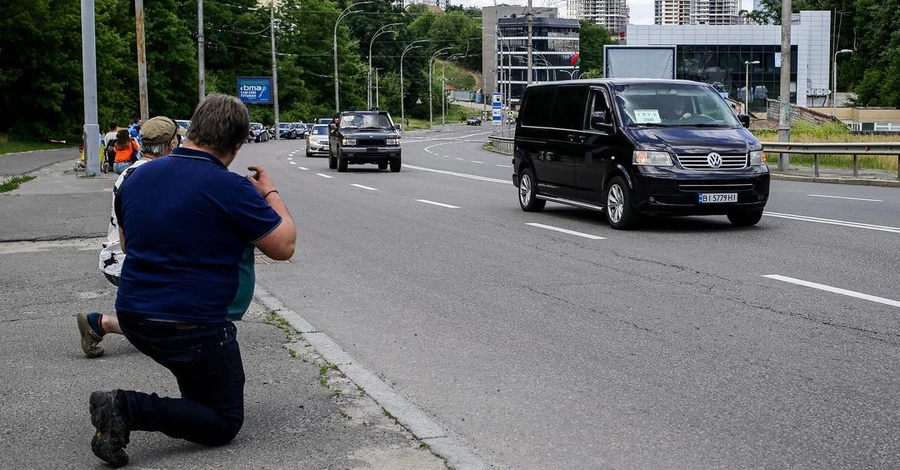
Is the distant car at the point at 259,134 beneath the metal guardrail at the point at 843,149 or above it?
beneath

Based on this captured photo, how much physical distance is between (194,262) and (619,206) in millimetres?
10588

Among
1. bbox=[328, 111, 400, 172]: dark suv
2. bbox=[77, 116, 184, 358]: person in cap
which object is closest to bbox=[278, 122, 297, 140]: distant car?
bbox=[328, 111, 400, 172]: dark suv

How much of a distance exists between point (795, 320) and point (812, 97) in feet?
379

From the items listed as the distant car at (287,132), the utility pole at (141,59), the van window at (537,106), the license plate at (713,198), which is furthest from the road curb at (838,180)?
the distant car at (287,132)

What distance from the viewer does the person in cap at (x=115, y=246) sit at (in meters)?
7.05

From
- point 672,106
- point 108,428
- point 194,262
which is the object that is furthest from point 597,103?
point 108,428

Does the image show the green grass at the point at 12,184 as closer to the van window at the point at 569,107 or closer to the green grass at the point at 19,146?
the van window at the point at 569,107

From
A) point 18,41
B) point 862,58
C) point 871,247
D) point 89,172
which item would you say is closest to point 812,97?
point 862,58

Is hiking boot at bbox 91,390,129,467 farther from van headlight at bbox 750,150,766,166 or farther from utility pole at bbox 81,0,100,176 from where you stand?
utility pole at bbox 81,0,100,176

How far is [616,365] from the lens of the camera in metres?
6.97

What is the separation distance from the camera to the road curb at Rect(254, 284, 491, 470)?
16.7 feet

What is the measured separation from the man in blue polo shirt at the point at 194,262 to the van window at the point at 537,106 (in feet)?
41.2

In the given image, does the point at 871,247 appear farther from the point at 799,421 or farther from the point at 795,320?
the point at 799,421

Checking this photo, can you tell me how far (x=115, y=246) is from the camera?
763 cm
